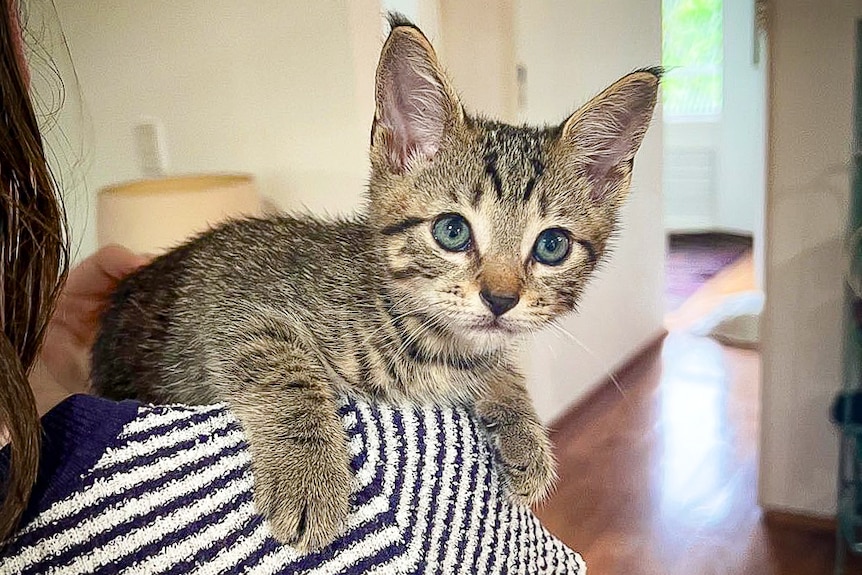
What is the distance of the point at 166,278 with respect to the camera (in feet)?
2.29

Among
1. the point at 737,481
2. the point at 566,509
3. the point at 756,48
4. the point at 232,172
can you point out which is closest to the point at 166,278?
A: the point at 232,172

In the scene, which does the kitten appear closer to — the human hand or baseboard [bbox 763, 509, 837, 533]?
the human hand

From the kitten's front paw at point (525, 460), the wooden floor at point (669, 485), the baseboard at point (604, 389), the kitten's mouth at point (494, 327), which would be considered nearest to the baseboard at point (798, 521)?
the wooden floor at point (669, 485)

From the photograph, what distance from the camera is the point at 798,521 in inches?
67.6

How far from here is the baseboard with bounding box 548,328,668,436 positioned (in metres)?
1.52

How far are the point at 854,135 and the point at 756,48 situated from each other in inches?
10.6

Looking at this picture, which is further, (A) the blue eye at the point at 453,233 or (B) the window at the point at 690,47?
(B) the window at the point at 690,47

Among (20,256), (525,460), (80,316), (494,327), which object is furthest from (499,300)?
(80,316)

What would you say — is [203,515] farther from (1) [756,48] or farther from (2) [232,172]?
(1) [756,48]

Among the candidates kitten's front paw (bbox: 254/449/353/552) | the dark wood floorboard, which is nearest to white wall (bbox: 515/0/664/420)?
the dark wood floorboard

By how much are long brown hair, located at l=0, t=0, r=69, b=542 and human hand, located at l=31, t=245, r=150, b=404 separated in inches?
12.3

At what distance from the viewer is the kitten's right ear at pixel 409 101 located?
0.53 m

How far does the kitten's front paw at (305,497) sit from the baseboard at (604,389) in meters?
0.99

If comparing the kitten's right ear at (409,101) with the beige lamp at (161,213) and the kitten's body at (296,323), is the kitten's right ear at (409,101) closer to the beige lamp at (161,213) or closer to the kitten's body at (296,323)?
the kitten's body at (296,323)
